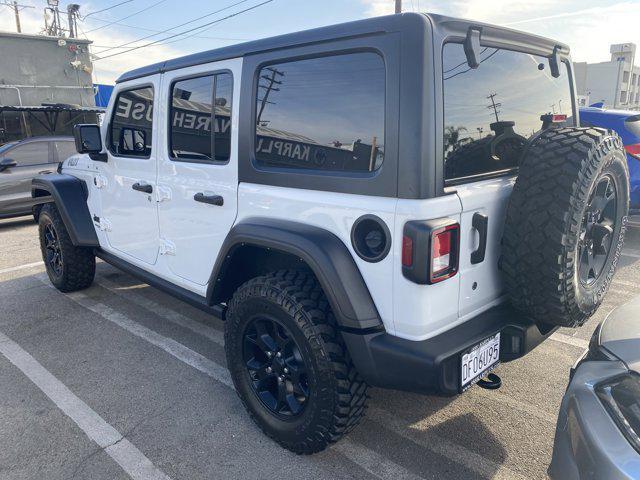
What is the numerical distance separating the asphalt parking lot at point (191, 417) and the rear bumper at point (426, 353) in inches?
23.1

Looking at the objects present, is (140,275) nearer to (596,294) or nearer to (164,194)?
(164,194)

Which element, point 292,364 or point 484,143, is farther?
point 292,364

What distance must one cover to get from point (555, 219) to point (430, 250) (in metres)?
0.57

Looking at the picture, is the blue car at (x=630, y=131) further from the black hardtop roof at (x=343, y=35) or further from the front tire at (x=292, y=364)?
the front tire at (x=292, y=364)

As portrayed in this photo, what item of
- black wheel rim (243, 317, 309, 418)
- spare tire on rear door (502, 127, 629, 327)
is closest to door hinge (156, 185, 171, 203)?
black wheel rim (243, 317, 309, 418)

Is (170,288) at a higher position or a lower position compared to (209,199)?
lower

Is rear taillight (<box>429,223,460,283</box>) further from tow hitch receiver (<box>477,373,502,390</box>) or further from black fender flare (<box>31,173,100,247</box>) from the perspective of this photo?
black fender flare (<box>31,173,100,247</box>)

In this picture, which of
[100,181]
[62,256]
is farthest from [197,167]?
[62,256]

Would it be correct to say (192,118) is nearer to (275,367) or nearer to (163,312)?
(275,367)

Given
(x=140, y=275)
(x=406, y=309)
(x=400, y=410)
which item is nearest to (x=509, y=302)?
(x=406, y=309)

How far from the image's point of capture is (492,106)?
2.22m

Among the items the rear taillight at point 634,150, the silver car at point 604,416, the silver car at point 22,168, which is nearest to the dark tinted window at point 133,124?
the silver car at point 604,416

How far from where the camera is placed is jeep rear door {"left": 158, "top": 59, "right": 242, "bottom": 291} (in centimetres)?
260

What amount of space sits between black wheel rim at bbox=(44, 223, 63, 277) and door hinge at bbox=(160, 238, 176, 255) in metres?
1.87
